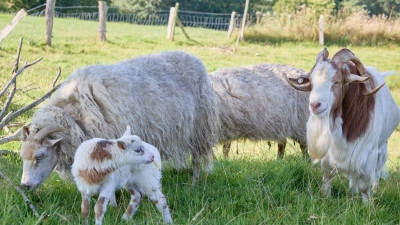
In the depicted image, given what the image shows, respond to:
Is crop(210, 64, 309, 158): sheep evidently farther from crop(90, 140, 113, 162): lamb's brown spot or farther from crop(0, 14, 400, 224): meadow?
crop(90, 140, 113, 162): lamb's brown spot

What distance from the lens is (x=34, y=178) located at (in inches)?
155

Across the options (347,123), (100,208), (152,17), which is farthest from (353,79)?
(152,17)

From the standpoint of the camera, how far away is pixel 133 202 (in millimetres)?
3930

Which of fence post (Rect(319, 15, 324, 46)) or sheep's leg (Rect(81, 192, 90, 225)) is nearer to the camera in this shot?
sheep's leg (Rect(81, 192, 90, 225))

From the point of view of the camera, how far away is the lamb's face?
3.44m

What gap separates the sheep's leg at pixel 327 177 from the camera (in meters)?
4.75

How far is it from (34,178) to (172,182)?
1489mm

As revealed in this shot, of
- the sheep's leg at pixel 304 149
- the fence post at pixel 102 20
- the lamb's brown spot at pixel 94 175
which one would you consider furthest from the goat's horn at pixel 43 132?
the fence post at pixel 102 20

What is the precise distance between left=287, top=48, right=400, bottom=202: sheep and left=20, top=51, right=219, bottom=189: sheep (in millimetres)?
1065

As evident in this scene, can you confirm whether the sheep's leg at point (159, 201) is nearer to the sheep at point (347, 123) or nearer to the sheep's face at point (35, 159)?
the sheep's face at point (35, 159)

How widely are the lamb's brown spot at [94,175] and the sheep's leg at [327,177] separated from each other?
7.12 feet

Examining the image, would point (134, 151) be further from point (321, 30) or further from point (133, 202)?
point (321, 30)

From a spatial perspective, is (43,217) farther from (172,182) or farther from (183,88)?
(183,88)

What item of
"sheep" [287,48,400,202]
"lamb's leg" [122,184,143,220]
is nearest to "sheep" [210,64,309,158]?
"sheep" [287,48,400,202]
